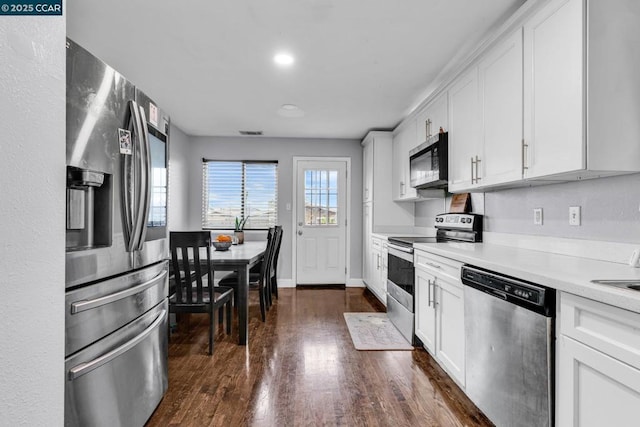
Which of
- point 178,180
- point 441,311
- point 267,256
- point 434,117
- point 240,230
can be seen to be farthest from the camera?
point 178,180

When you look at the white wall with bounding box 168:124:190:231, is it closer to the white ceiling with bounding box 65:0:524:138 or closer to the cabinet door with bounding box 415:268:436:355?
the white ceiling with bounding box 65:0:524:138

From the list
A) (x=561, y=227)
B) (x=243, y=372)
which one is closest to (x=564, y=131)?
(x=561, y=227)

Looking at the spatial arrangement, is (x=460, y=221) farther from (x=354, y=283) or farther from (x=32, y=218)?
(x=32, y=218)

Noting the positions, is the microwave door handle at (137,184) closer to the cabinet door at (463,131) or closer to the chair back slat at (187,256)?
the chair back slat at (187,256)

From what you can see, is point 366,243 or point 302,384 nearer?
point 302,384

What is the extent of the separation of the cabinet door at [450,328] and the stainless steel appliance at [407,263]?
52 cm

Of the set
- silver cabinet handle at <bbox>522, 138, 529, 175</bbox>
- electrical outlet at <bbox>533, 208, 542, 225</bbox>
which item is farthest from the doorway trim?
silver cabinet handle at <bbox>522, 138, 529, 175</bbox>

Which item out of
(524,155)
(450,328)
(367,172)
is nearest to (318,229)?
(367,172)

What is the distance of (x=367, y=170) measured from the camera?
17.0 ft

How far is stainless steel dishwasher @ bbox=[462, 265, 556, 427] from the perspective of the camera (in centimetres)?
134

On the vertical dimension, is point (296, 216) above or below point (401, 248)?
above

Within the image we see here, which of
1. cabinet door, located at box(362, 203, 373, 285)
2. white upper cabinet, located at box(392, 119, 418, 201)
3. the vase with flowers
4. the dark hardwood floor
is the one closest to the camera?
the dark hardwood floor

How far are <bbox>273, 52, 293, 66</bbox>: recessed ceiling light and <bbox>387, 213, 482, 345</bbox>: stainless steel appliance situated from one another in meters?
1.82

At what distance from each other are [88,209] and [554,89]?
2234mm
